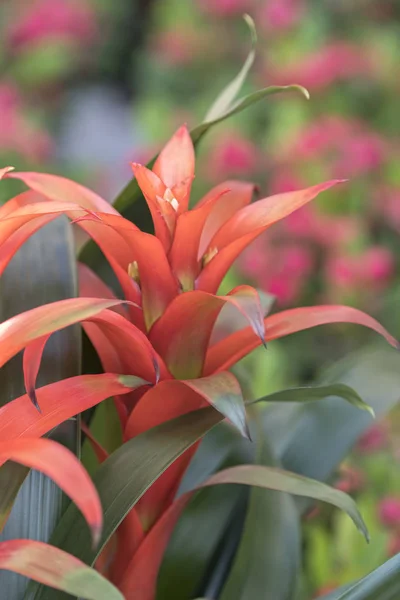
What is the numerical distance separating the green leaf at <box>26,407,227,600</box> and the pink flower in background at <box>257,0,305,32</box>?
2119 millimetres

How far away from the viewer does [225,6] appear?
252cm

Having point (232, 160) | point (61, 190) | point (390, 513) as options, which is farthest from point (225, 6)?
point (61, 190)

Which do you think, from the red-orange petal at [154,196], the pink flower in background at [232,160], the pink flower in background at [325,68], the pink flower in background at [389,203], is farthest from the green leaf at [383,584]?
the pink flower in background at [325,68]

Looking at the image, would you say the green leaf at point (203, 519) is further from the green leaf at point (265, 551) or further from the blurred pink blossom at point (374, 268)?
the blurred pink blossom at point (374, 268)

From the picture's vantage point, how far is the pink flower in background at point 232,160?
1807mm

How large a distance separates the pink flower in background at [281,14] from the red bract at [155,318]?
6.49 ft

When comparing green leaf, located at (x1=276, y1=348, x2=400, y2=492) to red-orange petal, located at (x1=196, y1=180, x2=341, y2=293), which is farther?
green leaf, located at (x1=276, y1=348, x2=400, y2=492)

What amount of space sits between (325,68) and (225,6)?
0.71 meters

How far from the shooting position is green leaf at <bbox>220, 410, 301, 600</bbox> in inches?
23.1

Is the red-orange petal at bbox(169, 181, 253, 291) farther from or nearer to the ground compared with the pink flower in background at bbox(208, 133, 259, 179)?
farther from the ground

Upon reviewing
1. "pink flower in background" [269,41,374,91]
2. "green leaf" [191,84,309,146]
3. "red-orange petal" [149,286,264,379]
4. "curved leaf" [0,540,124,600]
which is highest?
"green leaf" [191,84,309,146]

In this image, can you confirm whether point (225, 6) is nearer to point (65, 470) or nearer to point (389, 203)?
point (389, 203)

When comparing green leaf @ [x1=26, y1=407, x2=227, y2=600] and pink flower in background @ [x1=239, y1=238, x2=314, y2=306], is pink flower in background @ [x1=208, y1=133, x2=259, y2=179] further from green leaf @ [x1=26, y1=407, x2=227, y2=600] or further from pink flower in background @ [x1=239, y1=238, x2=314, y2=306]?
green leaf @ [x1=26, y1=407, x2=227, y2=600]

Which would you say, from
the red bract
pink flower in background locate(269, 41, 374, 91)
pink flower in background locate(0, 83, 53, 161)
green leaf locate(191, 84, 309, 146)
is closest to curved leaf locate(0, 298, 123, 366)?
the red bract
